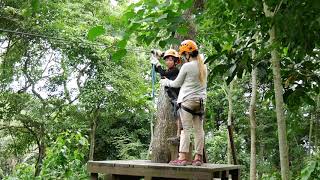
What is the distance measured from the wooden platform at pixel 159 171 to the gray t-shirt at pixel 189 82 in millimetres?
640

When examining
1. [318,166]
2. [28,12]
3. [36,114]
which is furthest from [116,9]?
[28,12]

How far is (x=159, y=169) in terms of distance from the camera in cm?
343

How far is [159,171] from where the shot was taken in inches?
135

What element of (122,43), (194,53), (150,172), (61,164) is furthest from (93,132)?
(122,43)

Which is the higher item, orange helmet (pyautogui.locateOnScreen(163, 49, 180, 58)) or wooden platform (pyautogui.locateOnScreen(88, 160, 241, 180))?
orange helmet (pyautogui.locateOnScreen(163, 49, 180, 58))

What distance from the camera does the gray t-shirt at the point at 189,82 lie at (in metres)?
3.58

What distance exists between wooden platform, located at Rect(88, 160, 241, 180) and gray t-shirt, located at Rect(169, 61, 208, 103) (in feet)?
2.10

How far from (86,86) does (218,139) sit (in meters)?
4.21

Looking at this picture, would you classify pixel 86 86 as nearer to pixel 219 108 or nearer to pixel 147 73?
pixel 147 73

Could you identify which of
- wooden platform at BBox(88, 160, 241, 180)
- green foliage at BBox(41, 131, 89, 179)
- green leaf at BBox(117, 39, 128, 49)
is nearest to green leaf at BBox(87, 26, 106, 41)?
green leaf at BBox(117, 39, 128, 49)

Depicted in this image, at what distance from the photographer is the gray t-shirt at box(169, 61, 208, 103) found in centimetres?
358

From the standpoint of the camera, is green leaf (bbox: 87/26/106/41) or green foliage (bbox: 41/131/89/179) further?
green foliage (bbox: 41/131/89/179)

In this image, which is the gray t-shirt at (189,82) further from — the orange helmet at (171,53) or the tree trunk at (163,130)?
the tree trunk at (163,130)

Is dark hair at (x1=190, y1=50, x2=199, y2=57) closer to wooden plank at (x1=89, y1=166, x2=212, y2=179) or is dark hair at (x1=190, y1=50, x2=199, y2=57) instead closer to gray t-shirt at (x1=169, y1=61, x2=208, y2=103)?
gray t-shirt at (x1=169, y1=61, x2=208, y2=103)
